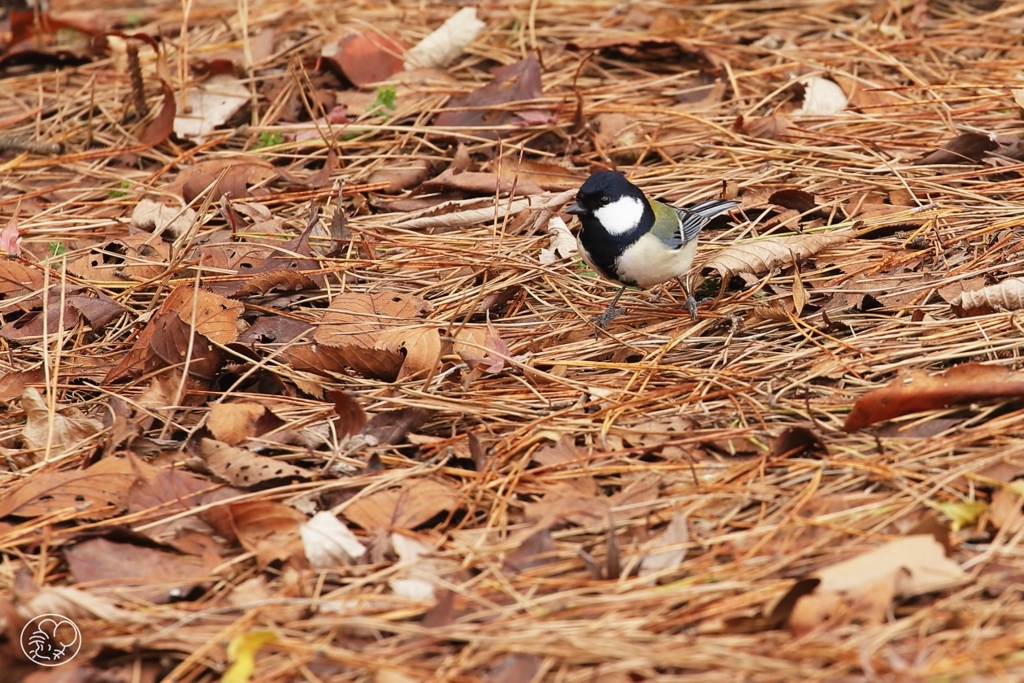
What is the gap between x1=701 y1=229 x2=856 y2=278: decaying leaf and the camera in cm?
401

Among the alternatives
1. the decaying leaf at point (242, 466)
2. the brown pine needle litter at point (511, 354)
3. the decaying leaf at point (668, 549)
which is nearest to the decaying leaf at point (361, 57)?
the brown pine needle litter at point (511, 354)

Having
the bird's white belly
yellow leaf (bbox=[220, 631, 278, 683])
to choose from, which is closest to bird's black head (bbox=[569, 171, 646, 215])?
the bird's white belly

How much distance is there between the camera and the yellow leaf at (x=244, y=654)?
2.29 meters

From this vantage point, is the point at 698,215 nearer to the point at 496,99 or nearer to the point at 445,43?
the point at 496,99

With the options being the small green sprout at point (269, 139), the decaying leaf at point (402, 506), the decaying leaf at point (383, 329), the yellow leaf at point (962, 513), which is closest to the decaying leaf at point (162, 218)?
the small green sprout at point (269, 139)

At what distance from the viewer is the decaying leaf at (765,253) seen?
4008mm

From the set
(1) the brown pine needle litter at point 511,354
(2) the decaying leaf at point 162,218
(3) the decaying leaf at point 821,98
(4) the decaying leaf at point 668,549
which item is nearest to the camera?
(1) the brown pine needle litter at point 511,354

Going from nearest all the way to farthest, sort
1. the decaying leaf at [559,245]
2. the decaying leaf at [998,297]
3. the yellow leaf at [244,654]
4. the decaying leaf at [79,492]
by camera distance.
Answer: the yellow leaf at [244,654] < the decaying leaf at [79,492] < the decaying leaf at [998,297] < the decaying leaf at [559,245]

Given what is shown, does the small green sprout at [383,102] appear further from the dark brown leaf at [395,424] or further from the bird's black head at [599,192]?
the dark brown leaf at [395,424]

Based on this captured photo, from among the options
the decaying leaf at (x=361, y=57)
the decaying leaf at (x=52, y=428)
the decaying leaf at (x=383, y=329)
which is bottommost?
the decaying leaf at (x=52, y=428)

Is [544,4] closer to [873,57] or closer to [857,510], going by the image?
[873,57]

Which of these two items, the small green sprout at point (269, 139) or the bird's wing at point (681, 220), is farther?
the small green sprout at point (269, 139)

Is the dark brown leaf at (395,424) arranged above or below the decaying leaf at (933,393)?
below

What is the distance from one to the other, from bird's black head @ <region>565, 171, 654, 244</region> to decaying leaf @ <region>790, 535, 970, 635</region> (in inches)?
66.1
